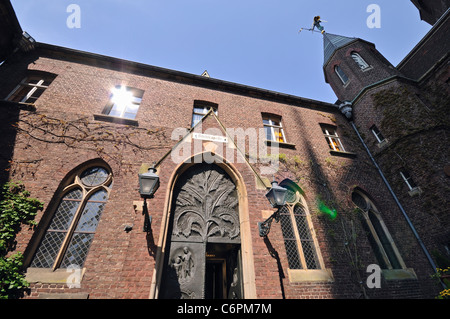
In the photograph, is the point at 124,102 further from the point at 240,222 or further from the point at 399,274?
the point at 399,274

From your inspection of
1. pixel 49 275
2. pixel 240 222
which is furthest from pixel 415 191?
pixel 49 275

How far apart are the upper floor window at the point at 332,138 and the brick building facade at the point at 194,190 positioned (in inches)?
5.2

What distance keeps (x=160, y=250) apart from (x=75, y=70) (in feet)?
27.7

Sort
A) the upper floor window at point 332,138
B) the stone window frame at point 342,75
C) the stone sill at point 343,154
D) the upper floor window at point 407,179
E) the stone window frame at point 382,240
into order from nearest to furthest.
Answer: the stone window frame at point 382,240 → the upper floor window at point 407,179 → the stone sill at point 343,154 → the upper floor window at point 332,138 → the stone window frame at point 342,75

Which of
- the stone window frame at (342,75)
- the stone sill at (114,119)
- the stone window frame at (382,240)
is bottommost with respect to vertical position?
the stone window frame at (382,240)

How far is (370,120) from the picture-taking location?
32.2 feet

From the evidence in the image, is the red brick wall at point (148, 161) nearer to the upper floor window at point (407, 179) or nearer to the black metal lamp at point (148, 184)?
the upper floor window at point (407, 179)

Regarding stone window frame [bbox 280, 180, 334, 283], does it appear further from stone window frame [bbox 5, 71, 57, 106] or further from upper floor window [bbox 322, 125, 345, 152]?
stone window frame [bbox 5, 71, 57, 106]

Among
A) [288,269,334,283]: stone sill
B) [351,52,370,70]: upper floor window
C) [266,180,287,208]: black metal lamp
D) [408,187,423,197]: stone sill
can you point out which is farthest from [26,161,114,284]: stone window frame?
[351,52,370,70]: upper floor window

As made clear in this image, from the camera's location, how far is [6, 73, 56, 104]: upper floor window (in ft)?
22.8

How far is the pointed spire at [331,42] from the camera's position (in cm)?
1340

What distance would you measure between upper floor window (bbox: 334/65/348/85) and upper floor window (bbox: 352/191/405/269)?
836 centimetres

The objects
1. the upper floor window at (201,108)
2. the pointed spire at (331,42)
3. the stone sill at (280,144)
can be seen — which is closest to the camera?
the stone sill at (280,144)

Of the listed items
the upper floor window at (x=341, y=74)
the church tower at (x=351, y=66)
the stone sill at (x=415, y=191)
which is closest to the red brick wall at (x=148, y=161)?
the stone sill at (x=415, y=191)
